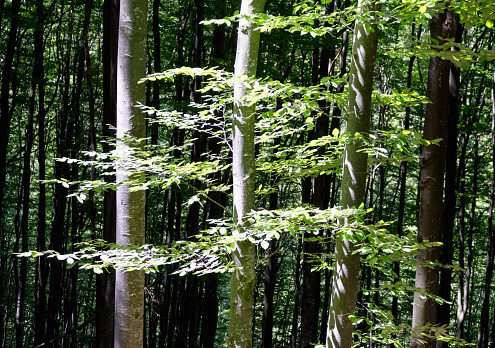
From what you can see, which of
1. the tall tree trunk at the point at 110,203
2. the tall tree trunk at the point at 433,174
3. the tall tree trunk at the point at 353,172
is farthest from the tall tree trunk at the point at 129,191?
the tall tree trunk at the point at 433,174

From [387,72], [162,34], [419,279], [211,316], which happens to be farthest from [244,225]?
[387,72]

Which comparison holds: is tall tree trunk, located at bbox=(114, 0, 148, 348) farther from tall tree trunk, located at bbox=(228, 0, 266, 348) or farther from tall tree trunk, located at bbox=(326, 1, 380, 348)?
tall tree trunk, located at bbox=(326, 1, 380, 348)

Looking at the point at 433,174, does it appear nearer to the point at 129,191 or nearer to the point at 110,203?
the point at 129,191

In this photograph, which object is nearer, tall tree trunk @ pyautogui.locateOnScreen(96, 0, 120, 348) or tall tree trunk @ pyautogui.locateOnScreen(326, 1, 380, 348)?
tall tree trunk @ pyautogui.locateOnScreen(326, 1, 380, 348)

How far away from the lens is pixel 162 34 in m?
13.9

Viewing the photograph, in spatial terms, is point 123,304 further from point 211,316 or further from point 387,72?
point 387,72

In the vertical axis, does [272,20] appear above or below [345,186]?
above

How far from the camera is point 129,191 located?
3.81 m

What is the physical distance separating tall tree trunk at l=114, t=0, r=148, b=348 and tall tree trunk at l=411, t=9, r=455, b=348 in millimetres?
3010

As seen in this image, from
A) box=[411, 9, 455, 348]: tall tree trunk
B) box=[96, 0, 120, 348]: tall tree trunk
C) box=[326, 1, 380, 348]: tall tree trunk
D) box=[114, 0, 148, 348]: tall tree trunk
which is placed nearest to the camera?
box=[326, 1, 380, 348]: tall tree trunk

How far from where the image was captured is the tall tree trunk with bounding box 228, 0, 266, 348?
3629 mm

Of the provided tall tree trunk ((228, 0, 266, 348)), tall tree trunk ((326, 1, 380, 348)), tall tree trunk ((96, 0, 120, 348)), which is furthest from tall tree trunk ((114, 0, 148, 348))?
tall tree trunk ((96, 0, 120, 348))

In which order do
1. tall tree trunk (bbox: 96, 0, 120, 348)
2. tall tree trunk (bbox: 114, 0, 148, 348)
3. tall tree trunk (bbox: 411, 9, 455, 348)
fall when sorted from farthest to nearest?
1. tall tree trunk (bbox: 96, 0, 120, 348)
2. tall tree trunk (bbox: 411, 9, 455, 348)
3. tall tree trunk (bbox: 114, 0, 148, 348)

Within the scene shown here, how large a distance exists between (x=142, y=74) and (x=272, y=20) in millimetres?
1381
